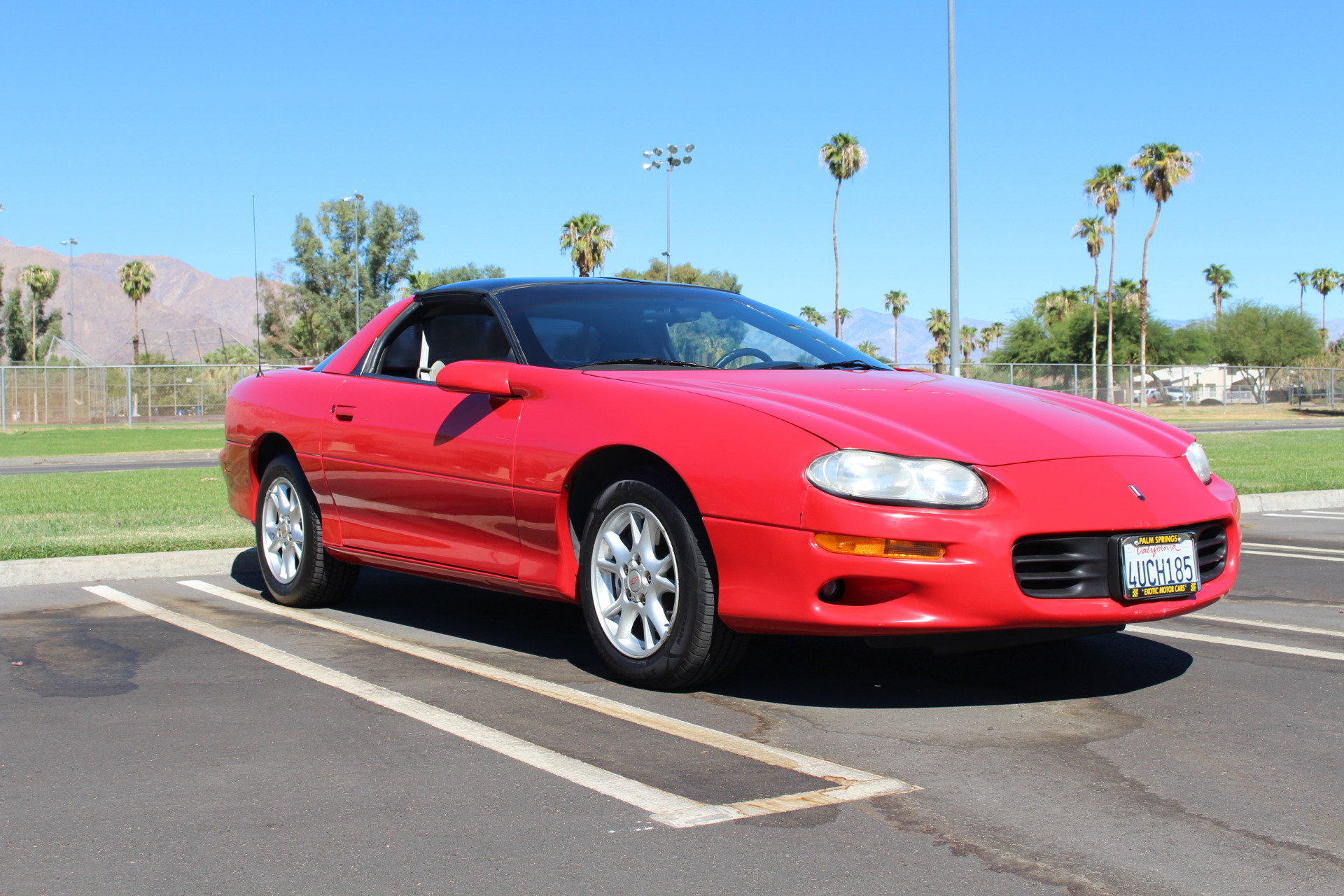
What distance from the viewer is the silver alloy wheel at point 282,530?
6.12 m

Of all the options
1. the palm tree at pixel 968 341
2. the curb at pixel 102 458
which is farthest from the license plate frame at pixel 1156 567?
the palm tree at pixel 968 341

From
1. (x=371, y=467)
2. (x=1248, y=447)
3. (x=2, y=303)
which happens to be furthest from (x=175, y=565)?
(x=2, y=303)

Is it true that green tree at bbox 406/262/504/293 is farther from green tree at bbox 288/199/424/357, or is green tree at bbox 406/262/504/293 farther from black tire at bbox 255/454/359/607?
black tire at bbox 255/454/359/607

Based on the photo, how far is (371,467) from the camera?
5.47 metres

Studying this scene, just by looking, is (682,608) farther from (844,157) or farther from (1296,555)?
(844,157)

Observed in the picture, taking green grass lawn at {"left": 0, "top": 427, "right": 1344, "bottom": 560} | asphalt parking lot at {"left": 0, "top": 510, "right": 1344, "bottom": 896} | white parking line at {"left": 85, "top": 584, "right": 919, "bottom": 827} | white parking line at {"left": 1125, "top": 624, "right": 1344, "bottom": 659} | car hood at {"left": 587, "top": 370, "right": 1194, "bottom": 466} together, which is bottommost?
white parking line at {"left": 1125, "top": 624, "right": 1344, "bottom": 659}

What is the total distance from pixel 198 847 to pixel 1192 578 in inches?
120

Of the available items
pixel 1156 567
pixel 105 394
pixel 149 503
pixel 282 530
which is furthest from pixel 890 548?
pixel 105 394

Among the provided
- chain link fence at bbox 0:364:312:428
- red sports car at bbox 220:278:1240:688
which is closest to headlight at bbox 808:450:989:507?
red sports car at bbox 220:278:1240:688

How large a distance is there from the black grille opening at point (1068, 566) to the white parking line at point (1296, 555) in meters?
4.89

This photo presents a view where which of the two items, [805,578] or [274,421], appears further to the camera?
[274,421]

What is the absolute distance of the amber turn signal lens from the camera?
12.3ft

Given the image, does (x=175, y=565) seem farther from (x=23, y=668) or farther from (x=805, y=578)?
(x=805, y=578)

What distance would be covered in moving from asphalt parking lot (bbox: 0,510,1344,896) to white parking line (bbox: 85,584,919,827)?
0.01m
